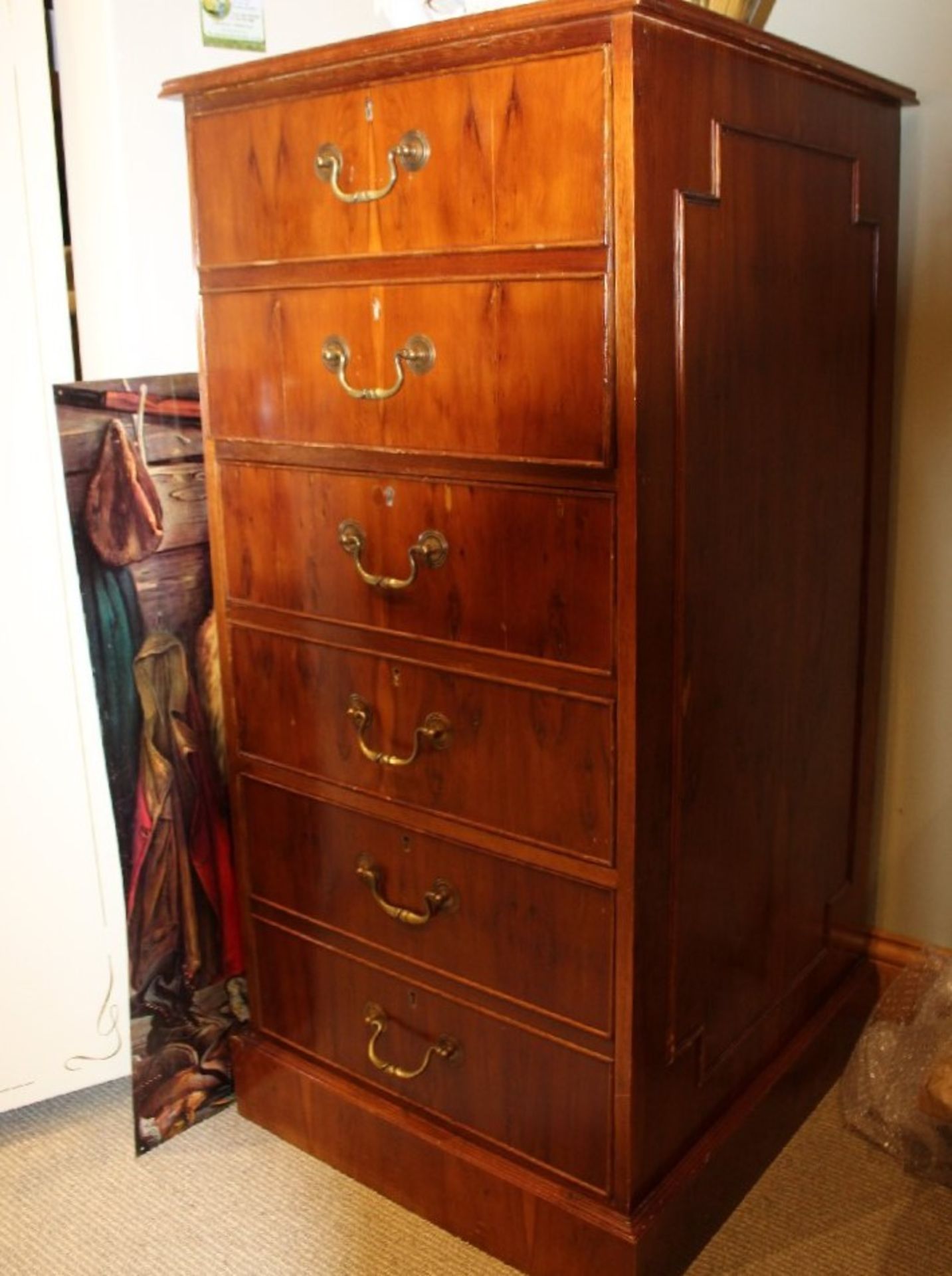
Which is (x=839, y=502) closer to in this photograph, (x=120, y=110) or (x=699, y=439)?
(x=699, y=439)

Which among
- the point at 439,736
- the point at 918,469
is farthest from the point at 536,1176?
the point at 918,469

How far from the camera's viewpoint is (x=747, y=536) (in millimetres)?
1333

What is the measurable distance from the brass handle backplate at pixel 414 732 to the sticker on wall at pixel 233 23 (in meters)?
0.80

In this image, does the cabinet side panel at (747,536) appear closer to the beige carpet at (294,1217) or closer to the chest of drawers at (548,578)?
the chest of drawers at (548,578)

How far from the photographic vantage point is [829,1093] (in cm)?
171

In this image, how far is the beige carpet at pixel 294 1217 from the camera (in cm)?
145

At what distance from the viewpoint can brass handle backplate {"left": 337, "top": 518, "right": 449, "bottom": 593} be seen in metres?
1.29

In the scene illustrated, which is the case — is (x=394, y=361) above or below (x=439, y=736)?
above

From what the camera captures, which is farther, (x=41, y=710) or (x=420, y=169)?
(x=41, y=710)

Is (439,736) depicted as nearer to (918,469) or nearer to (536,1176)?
(536,1176)

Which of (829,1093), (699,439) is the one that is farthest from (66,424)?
(829,1093)

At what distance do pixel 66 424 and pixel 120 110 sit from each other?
0.36 metres

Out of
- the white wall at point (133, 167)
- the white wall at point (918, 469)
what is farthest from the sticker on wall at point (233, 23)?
the white wall at point (918, 469)

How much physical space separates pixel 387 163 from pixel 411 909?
77 cm
